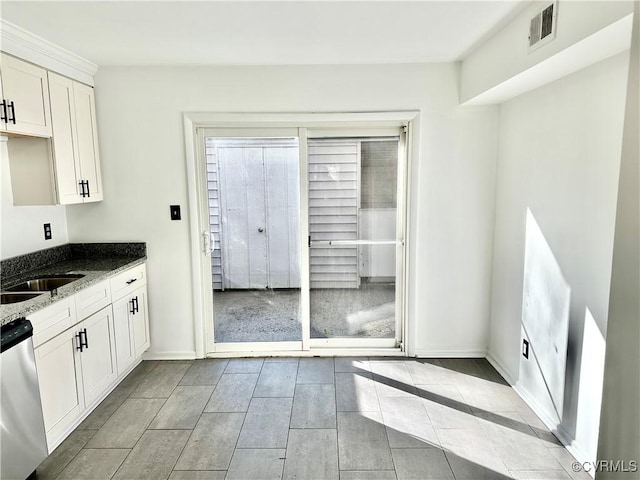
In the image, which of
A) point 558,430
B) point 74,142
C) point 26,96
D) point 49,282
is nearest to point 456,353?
point 558,430

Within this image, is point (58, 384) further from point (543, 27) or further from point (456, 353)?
point (543, 27)

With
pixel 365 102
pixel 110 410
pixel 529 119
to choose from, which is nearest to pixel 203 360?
pixel 110 410

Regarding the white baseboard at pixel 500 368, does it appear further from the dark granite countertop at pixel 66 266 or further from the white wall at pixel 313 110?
the dark granite countertop at pixel 66 266

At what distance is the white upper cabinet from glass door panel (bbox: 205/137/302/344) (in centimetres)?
91

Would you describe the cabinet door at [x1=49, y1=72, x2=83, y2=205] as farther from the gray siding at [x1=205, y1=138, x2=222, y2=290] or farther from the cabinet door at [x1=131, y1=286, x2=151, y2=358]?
the gray siding at [x1=205, y1=138, x2=222, y2=290]

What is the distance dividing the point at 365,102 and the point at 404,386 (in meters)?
2.31

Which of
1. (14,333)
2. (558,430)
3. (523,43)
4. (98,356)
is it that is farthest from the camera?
(98,356)

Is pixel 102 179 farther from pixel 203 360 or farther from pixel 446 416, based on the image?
pixel 446 416

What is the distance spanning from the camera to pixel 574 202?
2.33 metres

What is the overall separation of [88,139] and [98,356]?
1.69 m

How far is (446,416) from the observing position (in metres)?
2.72


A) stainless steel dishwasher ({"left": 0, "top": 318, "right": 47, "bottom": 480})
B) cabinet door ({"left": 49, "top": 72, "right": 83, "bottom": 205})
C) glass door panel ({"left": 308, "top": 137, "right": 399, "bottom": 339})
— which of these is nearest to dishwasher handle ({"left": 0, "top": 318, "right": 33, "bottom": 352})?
stainless steel dishwasher ({"left": 0, "top": 318, "right": 47, "bottom": 480})

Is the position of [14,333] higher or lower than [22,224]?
lower

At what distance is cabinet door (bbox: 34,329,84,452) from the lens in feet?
7.34
